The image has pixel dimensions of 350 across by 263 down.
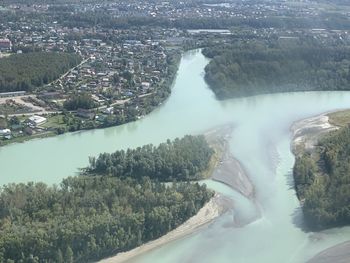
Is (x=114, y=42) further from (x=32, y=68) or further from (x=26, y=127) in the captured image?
(x=26, y=127)

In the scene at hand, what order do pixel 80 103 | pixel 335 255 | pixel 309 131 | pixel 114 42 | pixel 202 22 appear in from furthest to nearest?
pixel 202 22 → pixel 114 42 → pixel 80 103 → pixel 309 131 → pixel 335 255

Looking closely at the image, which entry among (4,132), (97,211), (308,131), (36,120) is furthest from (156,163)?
(308,131)

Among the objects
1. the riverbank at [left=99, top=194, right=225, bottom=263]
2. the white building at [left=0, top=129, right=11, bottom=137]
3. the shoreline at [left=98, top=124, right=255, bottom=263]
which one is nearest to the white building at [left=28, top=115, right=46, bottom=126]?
the white building at [left=0, top=129, right=11, bottom=137]

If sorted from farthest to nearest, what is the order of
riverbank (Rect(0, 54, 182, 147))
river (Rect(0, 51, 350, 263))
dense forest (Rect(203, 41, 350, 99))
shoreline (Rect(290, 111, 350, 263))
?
dense forest (Rect(203, 41, 350, 99)) < riverbank (Rect(0, 54, 182, 147)) < shoreline (Rect(290, 111, 350, 263)) < river (Rect(0, 51, 350, 263))

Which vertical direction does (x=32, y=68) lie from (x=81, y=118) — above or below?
above

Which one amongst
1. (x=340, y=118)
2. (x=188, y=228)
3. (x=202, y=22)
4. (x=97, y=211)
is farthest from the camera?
(x=202, y=22)

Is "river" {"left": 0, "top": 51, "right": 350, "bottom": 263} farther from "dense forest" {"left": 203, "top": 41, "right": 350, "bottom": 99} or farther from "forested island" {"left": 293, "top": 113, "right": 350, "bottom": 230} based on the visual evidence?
"dense forest" {"left": 203, "top": 41, "right": 350, "bottom": 99}

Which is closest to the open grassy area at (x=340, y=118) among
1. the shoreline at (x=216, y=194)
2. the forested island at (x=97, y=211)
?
the shoreline at (x=216, y=194)
